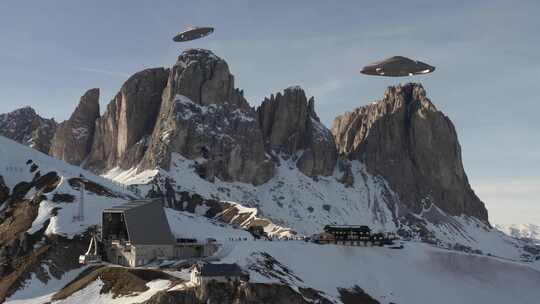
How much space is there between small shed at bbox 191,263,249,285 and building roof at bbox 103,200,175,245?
3254 cm

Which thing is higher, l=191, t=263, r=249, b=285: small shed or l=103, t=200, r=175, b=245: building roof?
l=103, t=200, r=175, b=245: building roof

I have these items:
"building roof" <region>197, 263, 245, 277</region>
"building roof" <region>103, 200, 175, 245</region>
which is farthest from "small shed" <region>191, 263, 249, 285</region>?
"building roof" <region>103, 200, 175, 245</region>

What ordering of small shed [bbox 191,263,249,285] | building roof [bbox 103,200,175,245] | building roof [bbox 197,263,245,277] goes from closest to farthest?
small shed [bbox 191,263,249,285] < building roof [bbox 197,263,245,277] < building roof [bbox 103,200,175,245]

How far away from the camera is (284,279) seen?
166 metres

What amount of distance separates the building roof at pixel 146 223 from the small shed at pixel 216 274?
32.5 m

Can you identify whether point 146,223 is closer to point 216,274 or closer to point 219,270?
point 219,270

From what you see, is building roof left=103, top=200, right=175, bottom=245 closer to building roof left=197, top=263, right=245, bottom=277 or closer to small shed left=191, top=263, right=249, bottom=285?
small shed left=191, top=263, right=249, bottom=285

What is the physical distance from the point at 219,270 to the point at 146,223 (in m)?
43.6

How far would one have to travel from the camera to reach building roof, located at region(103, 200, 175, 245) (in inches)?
6978

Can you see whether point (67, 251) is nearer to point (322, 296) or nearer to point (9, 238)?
point (9, 238)

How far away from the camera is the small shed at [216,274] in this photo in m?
142

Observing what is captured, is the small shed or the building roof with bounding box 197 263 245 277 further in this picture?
the building roof with bounding box 197 263 245 277

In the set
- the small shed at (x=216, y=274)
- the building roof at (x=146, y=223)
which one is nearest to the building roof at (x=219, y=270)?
the small shed at (x=216, y=274)

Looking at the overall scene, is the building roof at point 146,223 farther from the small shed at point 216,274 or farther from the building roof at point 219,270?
the building roof at point 219,270
